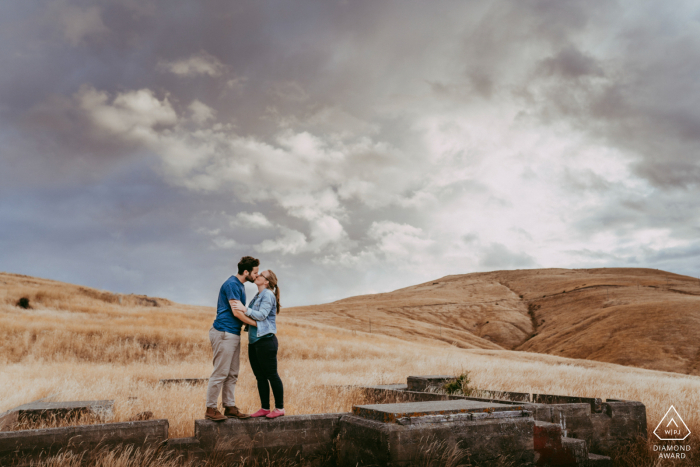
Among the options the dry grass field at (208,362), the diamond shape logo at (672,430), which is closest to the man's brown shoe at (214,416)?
the dry grass field at (208,362)

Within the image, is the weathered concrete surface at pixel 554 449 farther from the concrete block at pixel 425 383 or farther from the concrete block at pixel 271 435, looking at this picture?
the concrete block at pixel 425 383

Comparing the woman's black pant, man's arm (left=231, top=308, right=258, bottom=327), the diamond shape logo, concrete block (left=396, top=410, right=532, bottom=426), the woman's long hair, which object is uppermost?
the woman's long hair

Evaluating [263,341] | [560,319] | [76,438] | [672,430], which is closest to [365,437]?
[263,341]

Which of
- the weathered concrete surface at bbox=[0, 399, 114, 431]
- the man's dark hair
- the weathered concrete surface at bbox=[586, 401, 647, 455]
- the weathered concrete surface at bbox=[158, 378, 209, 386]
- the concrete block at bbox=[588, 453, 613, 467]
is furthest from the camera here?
the weathered concrete surface at bbox=[158, 378, 209, 386]

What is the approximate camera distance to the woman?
20.6 ft

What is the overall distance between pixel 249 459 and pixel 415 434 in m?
2.28

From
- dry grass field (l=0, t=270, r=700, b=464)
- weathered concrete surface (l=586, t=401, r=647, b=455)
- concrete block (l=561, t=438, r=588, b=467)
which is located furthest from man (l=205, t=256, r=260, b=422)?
weathered concrete surface (l=586, t=401, r=647, b=455)

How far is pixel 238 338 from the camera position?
6555 millimetres

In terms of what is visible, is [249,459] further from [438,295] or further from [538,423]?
[438,295]

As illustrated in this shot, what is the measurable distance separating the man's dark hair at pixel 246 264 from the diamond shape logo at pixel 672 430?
820cm

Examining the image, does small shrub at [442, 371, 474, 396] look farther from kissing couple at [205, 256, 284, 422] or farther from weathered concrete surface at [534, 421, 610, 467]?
kissing couple at [205, 256, 284, 422]

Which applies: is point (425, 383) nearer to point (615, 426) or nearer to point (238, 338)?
point (615, 426)

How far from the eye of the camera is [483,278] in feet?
600

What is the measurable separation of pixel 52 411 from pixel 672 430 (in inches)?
454
